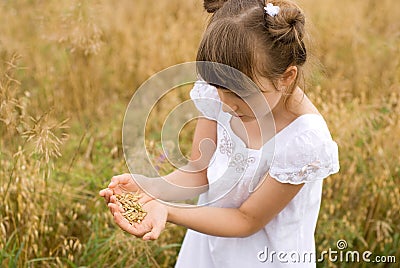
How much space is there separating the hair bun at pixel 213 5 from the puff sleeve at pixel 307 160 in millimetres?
345

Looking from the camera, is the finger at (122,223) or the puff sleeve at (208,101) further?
the puff sleeve at (208,101)

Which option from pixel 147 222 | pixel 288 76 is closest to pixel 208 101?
pixel 288 76

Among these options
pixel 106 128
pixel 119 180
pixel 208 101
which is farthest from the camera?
pixel 106 128

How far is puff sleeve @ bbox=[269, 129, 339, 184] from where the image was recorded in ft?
4.73

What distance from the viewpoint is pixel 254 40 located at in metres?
1.37

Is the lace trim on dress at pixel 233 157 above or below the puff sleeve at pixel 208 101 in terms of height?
below

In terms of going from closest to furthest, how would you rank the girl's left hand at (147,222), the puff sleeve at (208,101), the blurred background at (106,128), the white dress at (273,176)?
the girl's left hand at (147,222), the white dress at (273,176), the puff sleeve at (208,101), the blurred background at (106,128)

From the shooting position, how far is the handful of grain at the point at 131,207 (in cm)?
139

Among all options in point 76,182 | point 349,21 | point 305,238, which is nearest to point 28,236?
point 76,182

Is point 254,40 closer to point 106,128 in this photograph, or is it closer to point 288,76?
point 288,76

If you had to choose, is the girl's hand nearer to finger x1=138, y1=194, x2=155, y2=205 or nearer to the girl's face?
finger x1=138, y1=194, x2=155, y2=205

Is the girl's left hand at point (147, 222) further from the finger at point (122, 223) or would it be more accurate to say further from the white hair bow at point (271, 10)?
the white hair bow at point (271, 10)

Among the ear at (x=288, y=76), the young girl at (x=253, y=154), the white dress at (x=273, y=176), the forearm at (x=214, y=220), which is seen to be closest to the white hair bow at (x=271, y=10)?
the young girl at (x=253, y=154)

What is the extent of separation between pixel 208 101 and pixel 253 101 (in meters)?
0.24
